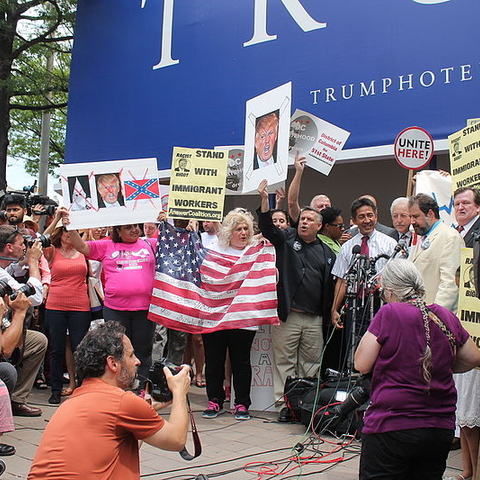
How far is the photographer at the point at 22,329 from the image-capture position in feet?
14.8

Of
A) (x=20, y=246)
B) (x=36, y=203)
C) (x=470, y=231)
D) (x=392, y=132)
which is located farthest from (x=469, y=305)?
(x=392, y=132)

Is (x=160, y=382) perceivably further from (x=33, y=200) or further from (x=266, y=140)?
(x=33, y=200)

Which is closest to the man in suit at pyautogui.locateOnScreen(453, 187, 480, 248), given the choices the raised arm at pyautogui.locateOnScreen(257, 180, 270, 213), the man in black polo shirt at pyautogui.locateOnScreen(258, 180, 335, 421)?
the raised arm at pyautogui.locateOnScreen(257, 180, 270, 213)

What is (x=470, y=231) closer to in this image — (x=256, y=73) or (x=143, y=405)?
(x=143, y=405)

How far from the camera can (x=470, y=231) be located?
471 centimetres

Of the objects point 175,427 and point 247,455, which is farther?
point 247,455

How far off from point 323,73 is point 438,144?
100 inches

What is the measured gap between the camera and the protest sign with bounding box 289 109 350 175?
726 cm

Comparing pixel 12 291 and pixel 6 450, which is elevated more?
pixel 12 291

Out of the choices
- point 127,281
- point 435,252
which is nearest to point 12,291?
point 127,281

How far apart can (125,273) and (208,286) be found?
91 cm

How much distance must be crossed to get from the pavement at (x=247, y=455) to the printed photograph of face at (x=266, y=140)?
2.67m

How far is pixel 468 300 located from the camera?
400cm

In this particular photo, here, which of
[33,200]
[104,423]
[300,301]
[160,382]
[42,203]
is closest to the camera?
[104,423]
